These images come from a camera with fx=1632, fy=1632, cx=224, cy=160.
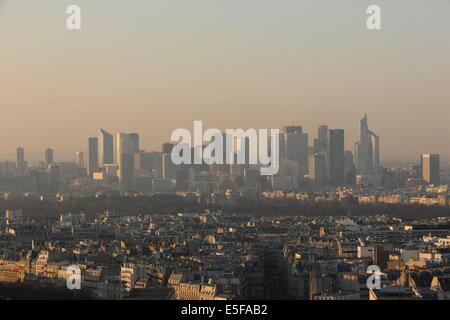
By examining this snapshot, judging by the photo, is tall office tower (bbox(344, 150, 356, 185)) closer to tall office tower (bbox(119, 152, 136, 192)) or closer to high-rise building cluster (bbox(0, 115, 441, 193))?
high-rise building cluster (bbox(0, 115, 441, 193))

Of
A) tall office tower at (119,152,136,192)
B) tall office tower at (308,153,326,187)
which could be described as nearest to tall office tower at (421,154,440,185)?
tall office tower at (308,153,326,187)

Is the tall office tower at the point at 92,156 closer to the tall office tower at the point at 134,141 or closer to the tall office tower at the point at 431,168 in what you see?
the tall office tower at the point at 134,141

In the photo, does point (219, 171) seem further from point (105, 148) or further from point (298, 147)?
point (105, 148)

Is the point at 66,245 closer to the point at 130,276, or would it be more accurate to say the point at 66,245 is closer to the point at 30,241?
the point at 30,241

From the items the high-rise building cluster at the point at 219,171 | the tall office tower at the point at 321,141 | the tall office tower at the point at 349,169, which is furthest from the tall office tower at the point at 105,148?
the tall office tower at the point at 349,169
